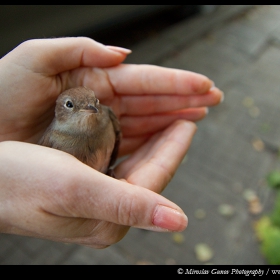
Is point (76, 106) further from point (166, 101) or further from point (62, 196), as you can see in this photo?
point (166, 101)

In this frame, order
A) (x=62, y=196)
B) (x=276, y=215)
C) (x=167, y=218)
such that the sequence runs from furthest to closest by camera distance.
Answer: (x=276, y=215) → (x=167, y=218) → (x=62, y=196)

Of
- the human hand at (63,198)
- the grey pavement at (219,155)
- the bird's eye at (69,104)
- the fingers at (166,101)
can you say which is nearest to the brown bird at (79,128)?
the bird's eye at (69,104)

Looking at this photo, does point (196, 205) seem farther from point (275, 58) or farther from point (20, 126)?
point (275, 58)

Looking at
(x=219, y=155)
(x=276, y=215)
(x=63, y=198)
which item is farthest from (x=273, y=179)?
(x=63, y=198)

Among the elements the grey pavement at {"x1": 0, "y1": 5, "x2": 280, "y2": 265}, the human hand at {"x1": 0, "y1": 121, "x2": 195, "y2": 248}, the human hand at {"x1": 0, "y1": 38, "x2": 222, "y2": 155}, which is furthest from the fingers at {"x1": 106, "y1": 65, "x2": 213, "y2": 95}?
the grey pavement at {"x1": 0, "y1": 5, "x2": 280, "y2": 265}

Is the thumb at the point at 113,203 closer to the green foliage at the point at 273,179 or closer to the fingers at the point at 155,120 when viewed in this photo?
the fingers at the point at 155,120

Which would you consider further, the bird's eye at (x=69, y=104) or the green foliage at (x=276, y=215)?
the green foliage at (x=276, y=215)

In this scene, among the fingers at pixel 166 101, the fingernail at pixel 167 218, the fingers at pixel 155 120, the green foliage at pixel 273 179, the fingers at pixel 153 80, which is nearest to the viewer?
the fingernail at pixel 167 218
